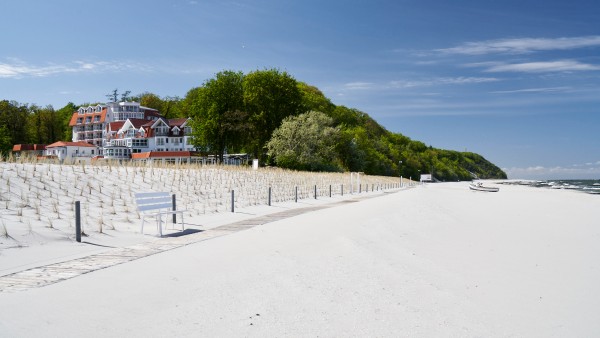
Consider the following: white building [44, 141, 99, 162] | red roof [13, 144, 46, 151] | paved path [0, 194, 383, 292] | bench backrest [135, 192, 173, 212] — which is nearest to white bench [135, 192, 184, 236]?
bench backrest [135, 192, 173, 212]

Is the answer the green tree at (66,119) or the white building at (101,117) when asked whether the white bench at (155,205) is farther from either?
the green tree at (66,119)

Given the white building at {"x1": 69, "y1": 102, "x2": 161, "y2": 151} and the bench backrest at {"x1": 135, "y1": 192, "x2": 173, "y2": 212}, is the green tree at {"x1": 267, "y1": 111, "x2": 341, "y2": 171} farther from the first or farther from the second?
the white building at {"x1": 69, "y1": 102, "x2": 161, "y2": 151}

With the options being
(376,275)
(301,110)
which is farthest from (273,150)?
(376,275)

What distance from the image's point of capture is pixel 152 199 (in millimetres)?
13039

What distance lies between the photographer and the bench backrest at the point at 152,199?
39.4 feet

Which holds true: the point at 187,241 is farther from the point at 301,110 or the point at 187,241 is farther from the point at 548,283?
the point at 301,110

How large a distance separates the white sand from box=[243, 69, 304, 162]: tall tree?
52.7 metres

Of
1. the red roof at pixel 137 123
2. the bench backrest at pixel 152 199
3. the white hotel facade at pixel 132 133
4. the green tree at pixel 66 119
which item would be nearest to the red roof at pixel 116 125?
the white hotel facade at pixel 132 133

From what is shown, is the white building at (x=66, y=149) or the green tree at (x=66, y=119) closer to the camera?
the white building at (x=66, y=149)

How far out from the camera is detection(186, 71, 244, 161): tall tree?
197 ft

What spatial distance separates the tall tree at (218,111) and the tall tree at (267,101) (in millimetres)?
2124

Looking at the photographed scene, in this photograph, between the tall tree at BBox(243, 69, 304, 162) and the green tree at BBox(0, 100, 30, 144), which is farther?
the green tree at BBox(0, 100, 30, 144)

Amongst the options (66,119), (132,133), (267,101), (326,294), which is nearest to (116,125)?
(132,133)

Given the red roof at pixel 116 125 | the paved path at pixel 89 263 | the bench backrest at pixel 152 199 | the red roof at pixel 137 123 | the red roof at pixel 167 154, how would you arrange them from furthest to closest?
the red roof at pixel 116 125 < the red roof at pixel 137 123 < the red roof at pixel 167 154 < the bench backrest at pixel 152 199 < the paved path at pixel 89 263
